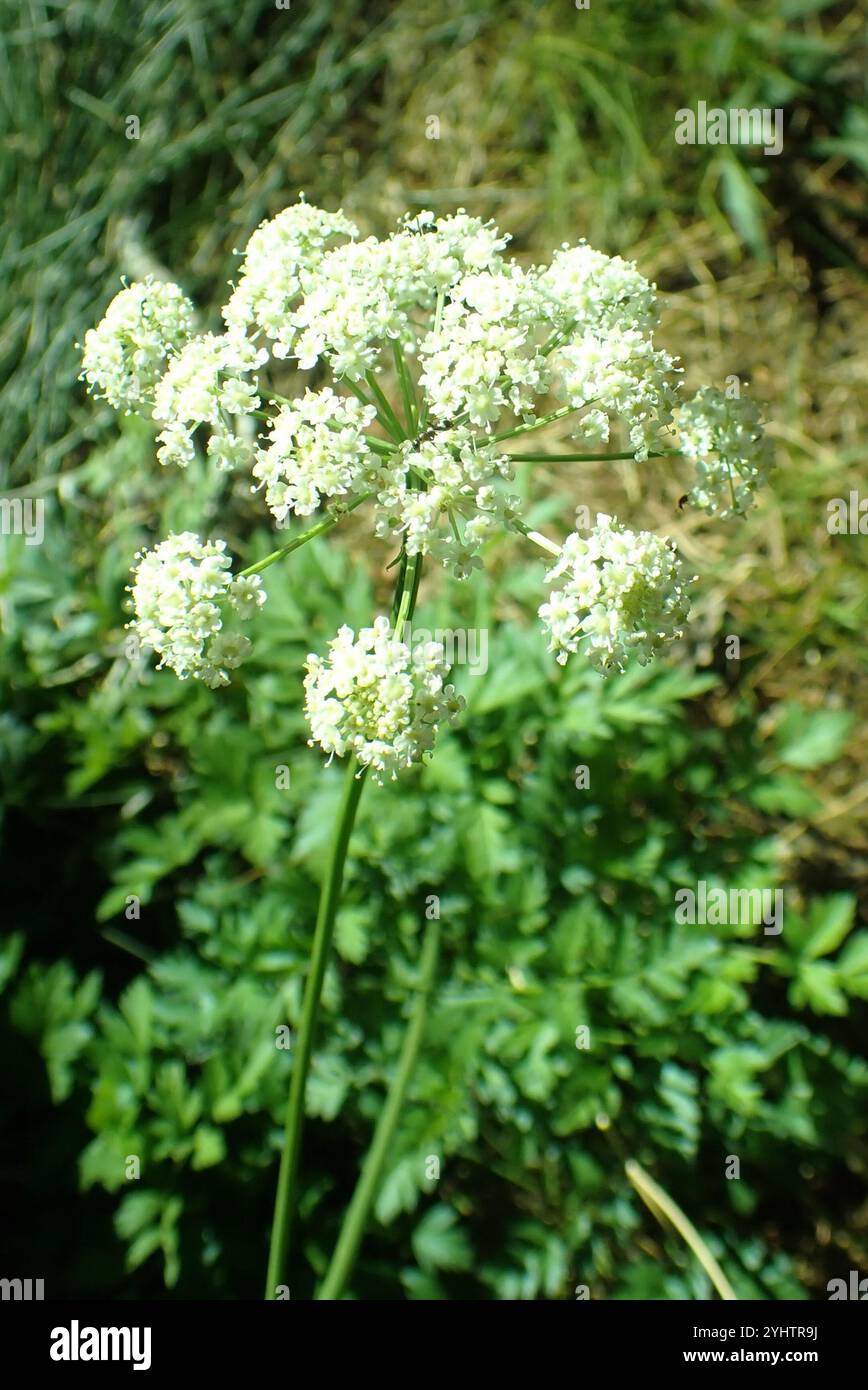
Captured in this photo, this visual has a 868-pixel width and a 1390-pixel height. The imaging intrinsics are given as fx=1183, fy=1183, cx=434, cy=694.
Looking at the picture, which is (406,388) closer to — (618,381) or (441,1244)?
(618,381)

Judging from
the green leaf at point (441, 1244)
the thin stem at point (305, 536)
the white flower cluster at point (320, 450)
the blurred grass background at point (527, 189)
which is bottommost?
the green leaf at point (441, 1244)

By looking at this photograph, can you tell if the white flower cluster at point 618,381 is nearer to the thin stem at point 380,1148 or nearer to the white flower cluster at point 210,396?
the white flower cluster at point 210,396

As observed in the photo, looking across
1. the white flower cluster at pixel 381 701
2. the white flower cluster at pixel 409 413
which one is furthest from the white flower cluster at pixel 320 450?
the white flower cluster at pixel 381 701

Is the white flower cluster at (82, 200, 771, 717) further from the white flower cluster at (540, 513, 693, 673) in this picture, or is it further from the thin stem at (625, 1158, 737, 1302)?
the thin stem at (625, 1158, 737, 1302)

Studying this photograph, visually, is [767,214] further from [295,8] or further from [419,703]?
[419,703]

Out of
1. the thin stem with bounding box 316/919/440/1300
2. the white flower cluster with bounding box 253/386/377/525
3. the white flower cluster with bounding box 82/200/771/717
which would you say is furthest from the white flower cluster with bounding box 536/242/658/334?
the thin stem with bounding box 316/919/440/1300

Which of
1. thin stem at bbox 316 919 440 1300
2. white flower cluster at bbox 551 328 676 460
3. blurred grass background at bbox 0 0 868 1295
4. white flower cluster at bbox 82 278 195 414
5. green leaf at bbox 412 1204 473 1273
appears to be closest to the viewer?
white flower cluster at bbox 551 328 676 460
